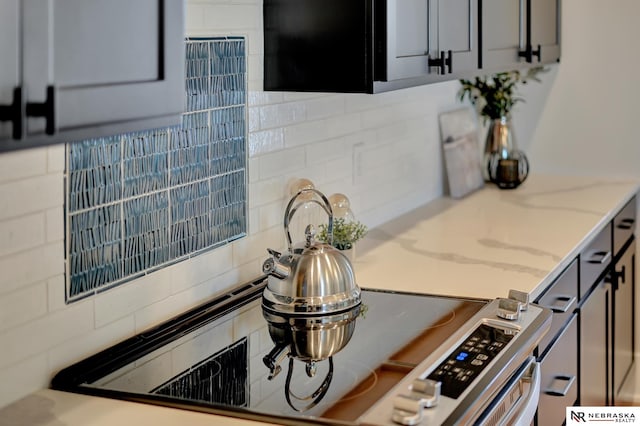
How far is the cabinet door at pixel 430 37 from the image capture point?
2363 millimetres

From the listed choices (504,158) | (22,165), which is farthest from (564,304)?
(22,165)

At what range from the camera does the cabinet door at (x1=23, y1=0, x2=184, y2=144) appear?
117 cm

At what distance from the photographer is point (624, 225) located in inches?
152

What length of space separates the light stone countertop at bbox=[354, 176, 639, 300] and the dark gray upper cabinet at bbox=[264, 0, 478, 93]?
52 centimetres

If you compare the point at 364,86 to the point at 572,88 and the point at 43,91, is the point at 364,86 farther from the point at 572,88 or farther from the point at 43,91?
the point at 572,88

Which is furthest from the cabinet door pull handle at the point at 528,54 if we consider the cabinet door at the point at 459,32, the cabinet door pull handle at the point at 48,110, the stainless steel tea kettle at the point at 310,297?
the cabinet door pull handle at the point at 48,110

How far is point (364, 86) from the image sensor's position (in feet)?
7.70

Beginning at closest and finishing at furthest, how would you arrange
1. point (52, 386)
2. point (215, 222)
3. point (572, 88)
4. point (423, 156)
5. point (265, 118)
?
point (52, 386), point (215, 222), point (265, 118), point (423, 156), point (572, 88)

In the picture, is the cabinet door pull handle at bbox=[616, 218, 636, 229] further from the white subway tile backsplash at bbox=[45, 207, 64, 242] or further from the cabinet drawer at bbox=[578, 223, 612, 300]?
the white subway tile backsplash at bbox=[45, 207, 64, 242]

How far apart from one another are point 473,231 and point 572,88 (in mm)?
1403

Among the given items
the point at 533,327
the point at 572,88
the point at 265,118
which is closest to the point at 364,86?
the point at 265,118

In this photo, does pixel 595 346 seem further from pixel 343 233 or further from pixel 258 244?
pixel 258 244

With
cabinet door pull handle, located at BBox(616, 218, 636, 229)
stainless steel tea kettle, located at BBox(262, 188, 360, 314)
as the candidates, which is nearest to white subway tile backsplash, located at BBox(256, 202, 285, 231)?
stainless steel tea kettle, located at BBox(262, 188, 360, 314)

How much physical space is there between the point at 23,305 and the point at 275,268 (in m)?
0.59
